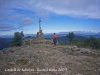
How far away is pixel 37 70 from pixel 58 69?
1.64 metres

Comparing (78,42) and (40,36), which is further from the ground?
(40,36)

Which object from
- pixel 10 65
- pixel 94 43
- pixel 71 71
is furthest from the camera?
pixel 94 43

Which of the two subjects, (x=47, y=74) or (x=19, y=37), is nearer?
(x=47, y=74)

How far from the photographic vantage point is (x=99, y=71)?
7500 mm

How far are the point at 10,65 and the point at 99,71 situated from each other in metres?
7.13

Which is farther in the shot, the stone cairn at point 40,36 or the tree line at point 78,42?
the tree line at point 78,42

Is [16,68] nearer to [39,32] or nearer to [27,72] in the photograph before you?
[27,72]

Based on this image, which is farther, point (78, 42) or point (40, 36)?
point (78, 42)

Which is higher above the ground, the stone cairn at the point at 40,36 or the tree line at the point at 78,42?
the stone cairn at the point at 40,36

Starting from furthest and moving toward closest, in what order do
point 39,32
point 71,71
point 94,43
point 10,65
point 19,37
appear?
point 94,43 < point 19,37 < point 39,32 < point 10,65 < point 71,71

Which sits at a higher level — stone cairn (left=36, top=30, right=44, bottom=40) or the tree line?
stone cairn (left=36, top=30, right=44, bottom=40)

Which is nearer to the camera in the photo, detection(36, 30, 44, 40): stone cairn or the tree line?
detection(36, 30, 44, 40): stone cairn

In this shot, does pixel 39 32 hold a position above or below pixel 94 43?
above

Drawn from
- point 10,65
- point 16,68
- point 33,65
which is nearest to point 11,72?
point 16,68
